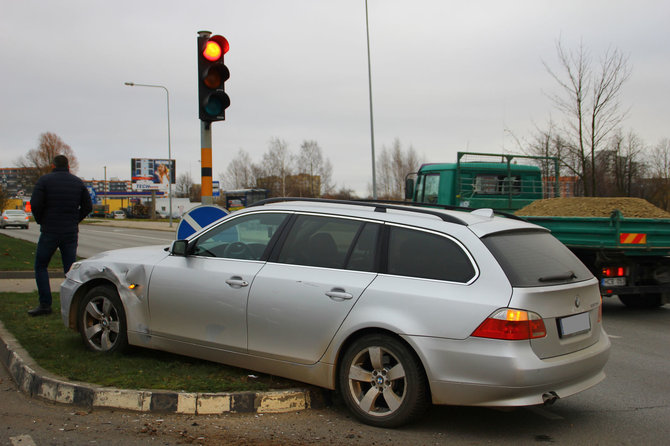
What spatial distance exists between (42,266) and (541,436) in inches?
234

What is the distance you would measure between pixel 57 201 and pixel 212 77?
2.49 metres

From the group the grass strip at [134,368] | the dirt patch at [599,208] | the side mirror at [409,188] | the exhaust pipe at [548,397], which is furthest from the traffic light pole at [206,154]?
the side mirror at [409,188]

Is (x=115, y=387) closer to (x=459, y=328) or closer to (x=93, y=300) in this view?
(x=93, y=300)

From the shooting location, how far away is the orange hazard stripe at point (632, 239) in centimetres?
892

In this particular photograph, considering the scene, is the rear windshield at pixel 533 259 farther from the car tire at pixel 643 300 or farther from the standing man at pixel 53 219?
the car tire at pixel 643 300

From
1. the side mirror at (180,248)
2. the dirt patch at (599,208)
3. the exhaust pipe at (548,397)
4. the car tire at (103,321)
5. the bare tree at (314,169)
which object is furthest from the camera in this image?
the bare tree at (314,169)

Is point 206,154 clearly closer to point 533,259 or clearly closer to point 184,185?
point 533,259

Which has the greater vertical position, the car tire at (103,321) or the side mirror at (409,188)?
the side mirror at (409,188)

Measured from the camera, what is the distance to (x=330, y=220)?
15.9ft

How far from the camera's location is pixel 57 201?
24.5 feet

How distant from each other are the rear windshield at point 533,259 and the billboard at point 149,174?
71.6m

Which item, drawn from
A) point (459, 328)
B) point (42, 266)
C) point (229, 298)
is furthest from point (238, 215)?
point (42, 266)

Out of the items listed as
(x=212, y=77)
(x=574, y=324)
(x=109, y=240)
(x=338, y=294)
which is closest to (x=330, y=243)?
(x=338, y=294)

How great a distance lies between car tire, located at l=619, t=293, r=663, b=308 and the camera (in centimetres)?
1005
